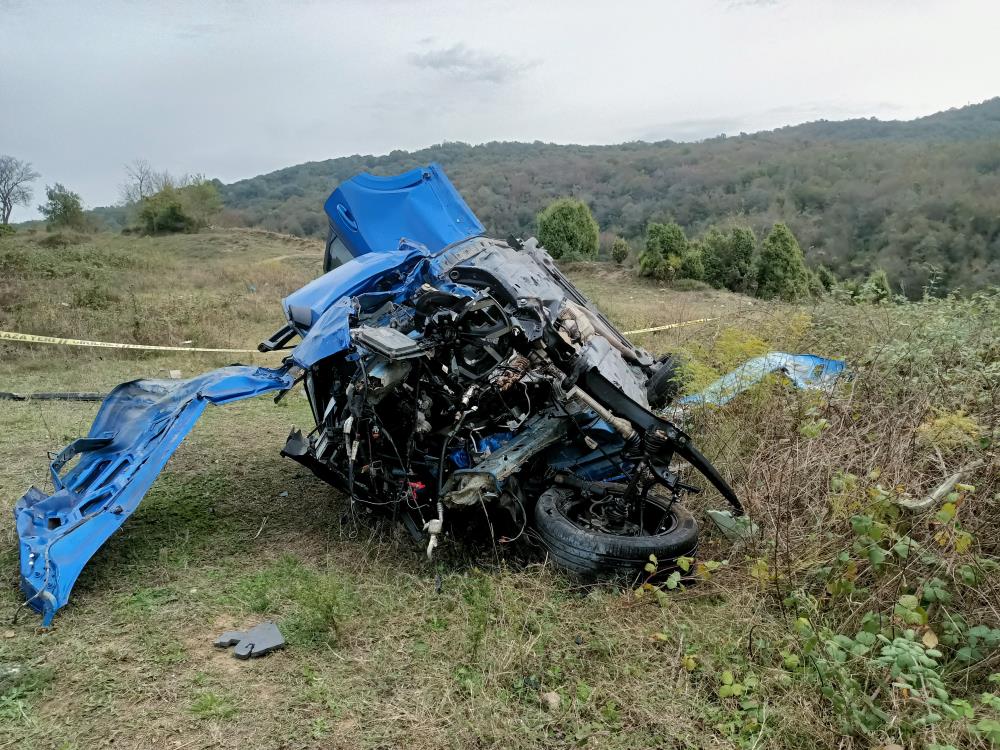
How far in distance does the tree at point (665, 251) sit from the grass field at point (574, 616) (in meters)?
14.7

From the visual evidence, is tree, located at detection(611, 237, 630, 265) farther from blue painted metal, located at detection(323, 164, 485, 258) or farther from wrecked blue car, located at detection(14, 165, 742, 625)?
wrecked blue car, located at detection(14, 165, 742, 625)

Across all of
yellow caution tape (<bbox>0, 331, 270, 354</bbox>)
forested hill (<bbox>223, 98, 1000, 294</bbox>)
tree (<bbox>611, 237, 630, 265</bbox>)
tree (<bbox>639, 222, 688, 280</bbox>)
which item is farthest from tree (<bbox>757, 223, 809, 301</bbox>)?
yellow caution tape (<bbox>0, 331, 270, 354</bbox>)

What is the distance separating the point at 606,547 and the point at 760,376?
2596 millimetres

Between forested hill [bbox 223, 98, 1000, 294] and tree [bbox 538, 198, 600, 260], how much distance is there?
33.6ft

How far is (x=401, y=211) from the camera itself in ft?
20.9

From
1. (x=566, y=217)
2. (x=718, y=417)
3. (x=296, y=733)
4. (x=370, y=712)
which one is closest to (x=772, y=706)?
(x=370, y=712)

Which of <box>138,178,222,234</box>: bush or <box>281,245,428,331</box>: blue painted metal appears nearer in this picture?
<box>281,245,428,331</box>: blue painted metal

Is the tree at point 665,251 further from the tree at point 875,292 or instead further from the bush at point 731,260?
the tree at point 875,292

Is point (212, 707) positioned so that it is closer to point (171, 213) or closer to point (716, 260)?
point (716, 260)

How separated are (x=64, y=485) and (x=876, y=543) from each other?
473 centimetres

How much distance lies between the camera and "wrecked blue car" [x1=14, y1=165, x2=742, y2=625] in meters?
3.96

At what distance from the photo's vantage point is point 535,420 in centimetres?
434

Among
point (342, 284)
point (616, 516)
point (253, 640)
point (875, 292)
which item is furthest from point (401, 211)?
point (875, 292)

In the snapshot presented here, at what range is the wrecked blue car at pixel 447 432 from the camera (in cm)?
396
